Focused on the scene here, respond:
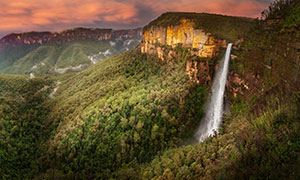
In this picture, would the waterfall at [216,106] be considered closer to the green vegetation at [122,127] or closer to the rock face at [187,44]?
the green vegetation at [122,127]

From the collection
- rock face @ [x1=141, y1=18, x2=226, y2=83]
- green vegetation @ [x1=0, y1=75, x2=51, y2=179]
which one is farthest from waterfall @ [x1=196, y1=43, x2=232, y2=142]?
green vegetation @ [x1=0, y1=75, x2=51, y2=179]

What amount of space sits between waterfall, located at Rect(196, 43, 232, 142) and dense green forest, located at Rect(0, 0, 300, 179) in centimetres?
121

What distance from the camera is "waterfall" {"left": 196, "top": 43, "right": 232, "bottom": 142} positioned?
26009 mm

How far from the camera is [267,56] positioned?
19000mm

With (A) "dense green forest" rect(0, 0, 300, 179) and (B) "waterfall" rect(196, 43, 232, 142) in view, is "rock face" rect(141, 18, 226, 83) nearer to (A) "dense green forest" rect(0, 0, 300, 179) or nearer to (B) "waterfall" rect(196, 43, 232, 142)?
(A) "dense green forest" rect(0, 0, 300, 179)

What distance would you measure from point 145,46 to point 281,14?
44.4 metres

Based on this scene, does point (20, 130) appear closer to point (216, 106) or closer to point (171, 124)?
point (171, 124)

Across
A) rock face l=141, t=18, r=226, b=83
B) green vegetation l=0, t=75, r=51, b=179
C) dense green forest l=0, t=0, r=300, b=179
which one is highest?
rock face l=141, t=18, r=226, b=83

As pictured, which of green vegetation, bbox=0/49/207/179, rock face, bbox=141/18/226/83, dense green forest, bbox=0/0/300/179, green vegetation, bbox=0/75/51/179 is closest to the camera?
dense green forest, bbox=0/0/300/179

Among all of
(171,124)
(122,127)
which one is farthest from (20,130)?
(171,124)

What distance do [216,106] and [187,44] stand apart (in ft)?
60.8

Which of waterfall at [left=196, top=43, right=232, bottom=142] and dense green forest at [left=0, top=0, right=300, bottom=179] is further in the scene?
waterfall at [left=196, top=43, right=232, bottom=142]

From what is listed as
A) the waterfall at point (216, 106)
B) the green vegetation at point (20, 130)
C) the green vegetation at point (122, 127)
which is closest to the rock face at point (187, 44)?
the waterfall at point (216, 106)

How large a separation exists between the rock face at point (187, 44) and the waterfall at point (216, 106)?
8.24ft
